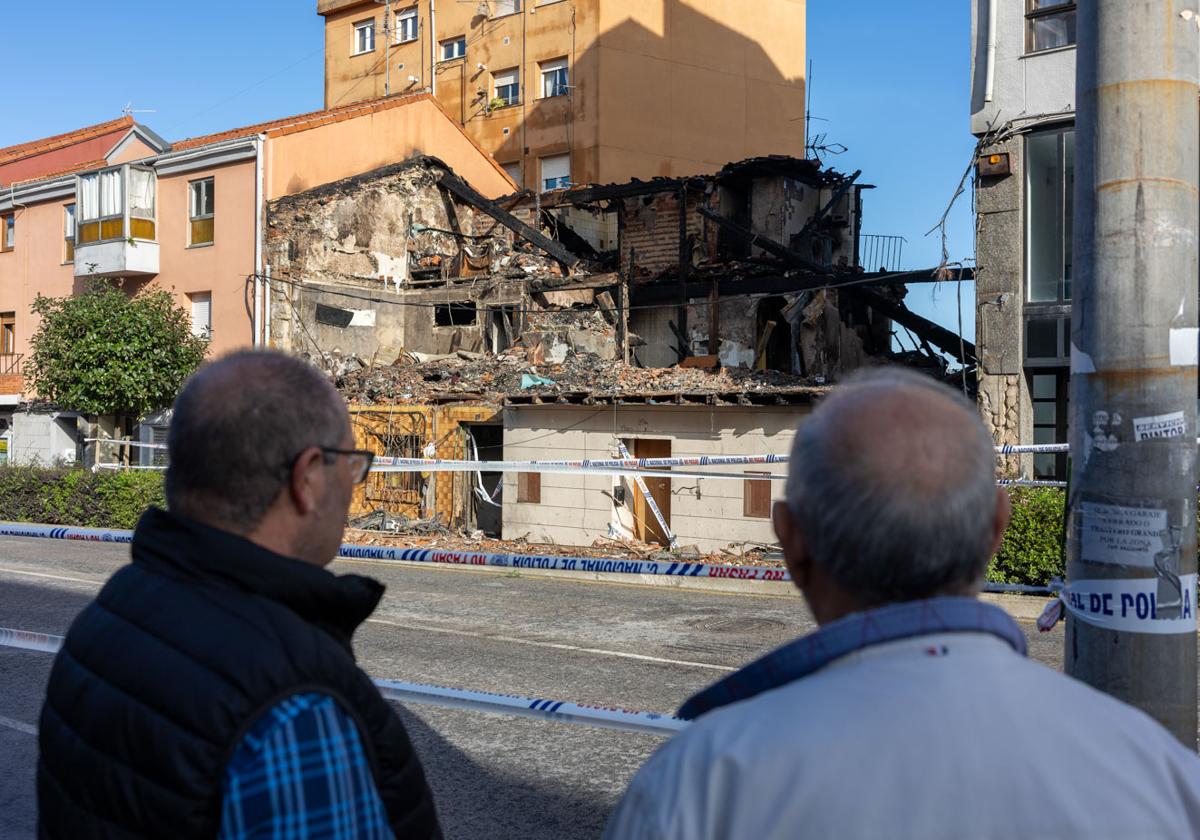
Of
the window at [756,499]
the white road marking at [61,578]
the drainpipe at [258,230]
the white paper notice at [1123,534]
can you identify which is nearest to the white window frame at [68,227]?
the drainpipe at [258,230]

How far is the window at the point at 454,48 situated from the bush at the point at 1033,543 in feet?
110

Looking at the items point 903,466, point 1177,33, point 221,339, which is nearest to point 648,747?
point 1177,33

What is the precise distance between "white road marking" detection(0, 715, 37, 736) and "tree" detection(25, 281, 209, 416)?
21.4m

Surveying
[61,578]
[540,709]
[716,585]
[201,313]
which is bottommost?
[716,585]

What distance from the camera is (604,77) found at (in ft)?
124

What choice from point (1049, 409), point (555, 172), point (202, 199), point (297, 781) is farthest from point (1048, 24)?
point (555, 172)

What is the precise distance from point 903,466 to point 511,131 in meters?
40.4

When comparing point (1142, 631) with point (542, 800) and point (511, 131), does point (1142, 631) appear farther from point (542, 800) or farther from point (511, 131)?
point (511, 131)

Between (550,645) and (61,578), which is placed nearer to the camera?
(550,645)

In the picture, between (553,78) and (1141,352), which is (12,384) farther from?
(1141,352)

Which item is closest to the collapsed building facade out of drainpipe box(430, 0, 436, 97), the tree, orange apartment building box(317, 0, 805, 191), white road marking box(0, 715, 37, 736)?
the tree

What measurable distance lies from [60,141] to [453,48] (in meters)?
14.4

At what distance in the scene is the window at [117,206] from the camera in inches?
1190

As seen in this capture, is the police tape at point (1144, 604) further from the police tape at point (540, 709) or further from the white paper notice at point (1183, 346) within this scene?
the police tape at point (540, 709)
